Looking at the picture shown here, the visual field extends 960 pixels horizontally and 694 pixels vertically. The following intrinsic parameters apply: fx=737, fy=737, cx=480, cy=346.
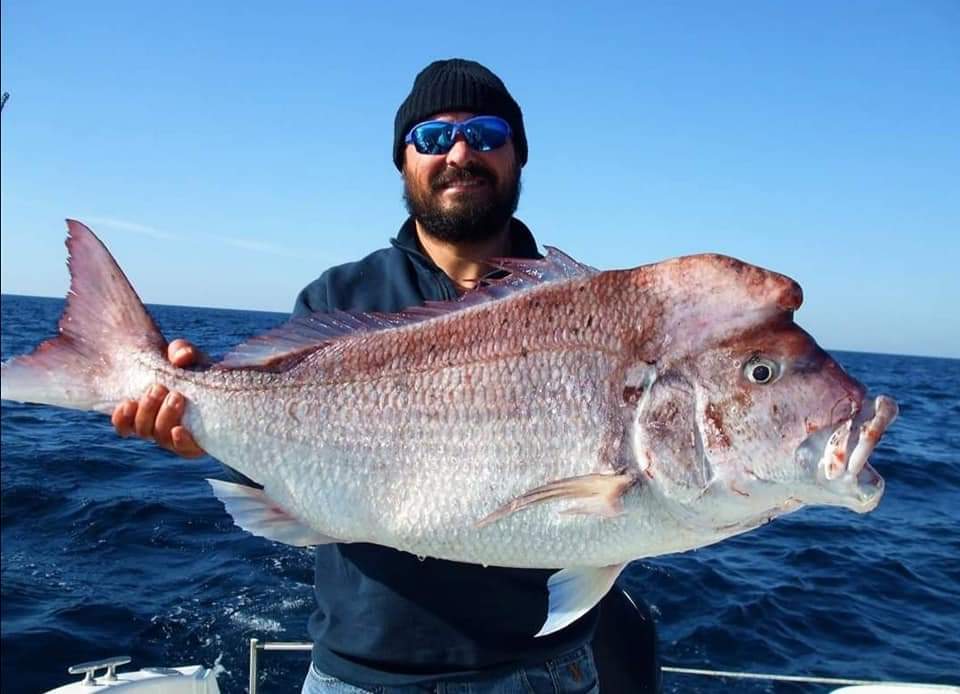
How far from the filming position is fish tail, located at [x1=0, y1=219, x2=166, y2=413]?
8.48ft

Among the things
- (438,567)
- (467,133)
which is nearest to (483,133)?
(467,133)

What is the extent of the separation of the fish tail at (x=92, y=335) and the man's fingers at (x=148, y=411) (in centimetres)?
11

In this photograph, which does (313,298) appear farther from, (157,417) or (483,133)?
(483,133)

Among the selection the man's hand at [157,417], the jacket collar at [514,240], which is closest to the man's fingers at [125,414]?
the man's hand at [157,417]

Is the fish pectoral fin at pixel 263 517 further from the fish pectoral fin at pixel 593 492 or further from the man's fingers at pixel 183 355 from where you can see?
the fish pectoral fin at pixel 593 492

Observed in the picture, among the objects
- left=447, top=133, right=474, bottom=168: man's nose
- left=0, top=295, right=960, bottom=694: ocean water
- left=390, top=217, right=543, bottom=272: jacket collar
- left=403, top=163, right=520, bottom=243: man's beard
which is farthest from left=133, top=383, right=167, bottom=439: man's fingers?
left=0, top=295, right=960, bottom=694: ocean water

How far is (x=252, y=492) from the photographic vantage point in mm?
2662

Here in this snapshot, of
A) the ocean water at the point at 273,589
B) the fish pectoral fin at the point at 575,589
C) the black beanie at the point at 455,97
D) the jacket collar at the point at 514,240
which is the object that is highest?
the black beanie at the point at 455,97

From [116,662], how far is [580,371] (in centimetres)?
359

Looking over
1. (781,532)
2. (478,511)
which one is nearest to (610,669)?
→ (478,511)

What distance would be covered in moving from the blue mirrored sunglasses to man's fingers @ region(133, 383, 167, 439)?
1.66 m

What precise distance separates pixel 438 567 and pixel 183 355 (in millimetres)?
1220

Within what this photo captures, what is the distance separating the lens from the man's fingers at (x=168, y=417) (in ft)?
8.65

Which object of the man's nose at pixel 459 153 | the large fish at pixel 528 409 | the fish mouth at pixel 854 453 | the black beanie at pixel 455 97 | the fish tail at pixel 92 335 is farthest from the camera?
the black beanie at pixel 455 97
